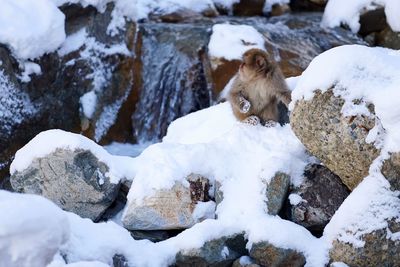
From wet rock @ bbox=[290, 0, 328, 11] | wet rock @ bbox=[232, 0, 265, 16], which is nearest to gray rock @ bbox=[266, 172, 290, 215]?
wet rock @ bbox=[232, 0, 265, 16]

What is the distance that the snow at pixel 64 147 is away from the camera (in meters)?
4.70

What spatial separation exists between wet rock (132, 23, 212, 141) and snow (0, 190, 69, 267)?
427 cm

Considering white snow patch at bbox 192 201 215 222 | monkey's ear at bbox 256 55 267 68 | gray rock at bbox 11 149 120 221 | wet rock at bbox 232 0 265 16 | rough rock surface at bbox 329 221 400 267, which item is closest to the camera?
rough rock surface at bbox 329 221 400 267

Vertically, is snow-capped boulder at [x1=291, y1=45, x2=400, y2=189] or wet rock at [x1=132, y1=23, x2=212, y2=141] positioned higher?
snow-capped boulder at [x1=291, y1=45, x2=400, y2=189]

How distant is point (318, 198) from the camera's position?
4.39 m

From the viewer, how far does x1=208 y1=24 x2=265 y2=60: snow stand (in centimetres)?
734

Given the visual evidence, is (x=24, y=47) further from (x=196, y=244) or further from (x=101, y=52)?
(x=196, y=244)

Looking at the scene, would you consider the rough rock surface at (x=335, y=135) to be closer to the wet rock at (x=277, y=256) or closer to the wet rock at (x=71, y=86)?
the wet rock at (x=277, y=256)

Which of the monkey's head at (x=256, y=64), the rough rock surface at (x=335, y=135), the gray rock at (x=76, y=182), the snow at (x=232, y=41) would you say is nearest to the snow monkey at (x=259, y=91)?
the monkey's head at (x=256, y=64)

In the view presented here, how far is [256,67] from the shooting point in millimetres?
5074

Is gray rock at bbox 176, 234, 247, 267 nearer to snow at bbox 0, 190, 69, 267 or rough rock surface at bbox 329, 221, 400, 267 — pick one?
rough rock surface at bbox 329, 221, 400, 267

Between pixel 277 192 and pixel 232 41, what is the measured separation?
3.29 meters

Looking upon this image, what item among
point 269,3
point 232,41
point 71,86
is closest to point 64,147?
point 71,86

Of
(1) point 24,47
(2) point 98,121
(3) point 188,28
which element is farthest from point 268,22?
(1) point 24,47
